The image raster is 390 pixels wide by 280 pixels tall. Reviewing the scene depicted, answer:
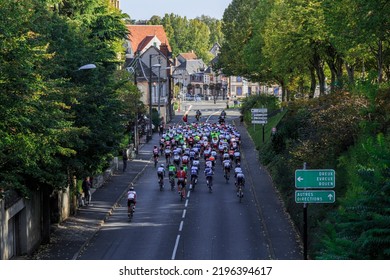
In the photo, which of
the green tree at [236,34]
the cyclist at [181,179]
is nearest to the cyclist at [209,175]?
the cyclist at [181,179]

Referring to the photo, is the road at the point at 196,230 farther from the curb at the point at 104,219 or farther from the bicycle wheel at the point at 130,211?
the bicycle wheel at the point at 130,211

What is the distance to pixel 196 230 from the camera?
3828cm

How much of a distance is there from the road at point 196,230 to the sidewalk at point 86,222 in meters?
0.50

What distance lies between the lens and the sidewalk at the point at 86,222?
1347 inches

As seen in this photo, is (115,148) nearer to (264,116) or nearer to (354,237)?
(354,237)

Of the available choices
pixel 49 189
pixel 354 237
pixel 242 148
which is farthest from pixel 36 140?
pixel 242 148

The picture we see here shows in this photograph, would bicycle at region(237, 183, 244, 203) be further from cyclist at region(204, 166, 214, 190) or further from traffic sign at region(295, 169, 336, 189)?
traffic sign at region(295, 169, 336, 189)

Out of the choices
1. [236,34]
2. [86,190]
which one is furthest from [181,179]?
[236,34]

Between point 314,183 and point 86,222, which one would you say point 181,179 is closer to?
point 86,222

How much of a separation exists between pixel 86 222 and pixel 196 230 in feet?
19.5

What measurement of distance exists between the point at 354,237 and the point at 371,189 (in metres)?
1.09

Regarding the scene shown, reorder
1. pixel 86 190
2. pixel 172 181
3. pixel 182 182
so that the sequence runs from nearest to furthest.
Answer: pixel 86 190 < pixel 182 182 < pixel 172 181

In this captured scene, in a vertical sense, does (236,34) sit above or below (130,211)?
above

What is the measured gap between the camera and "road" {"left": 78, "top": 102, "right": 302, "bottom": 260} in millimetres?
33156
